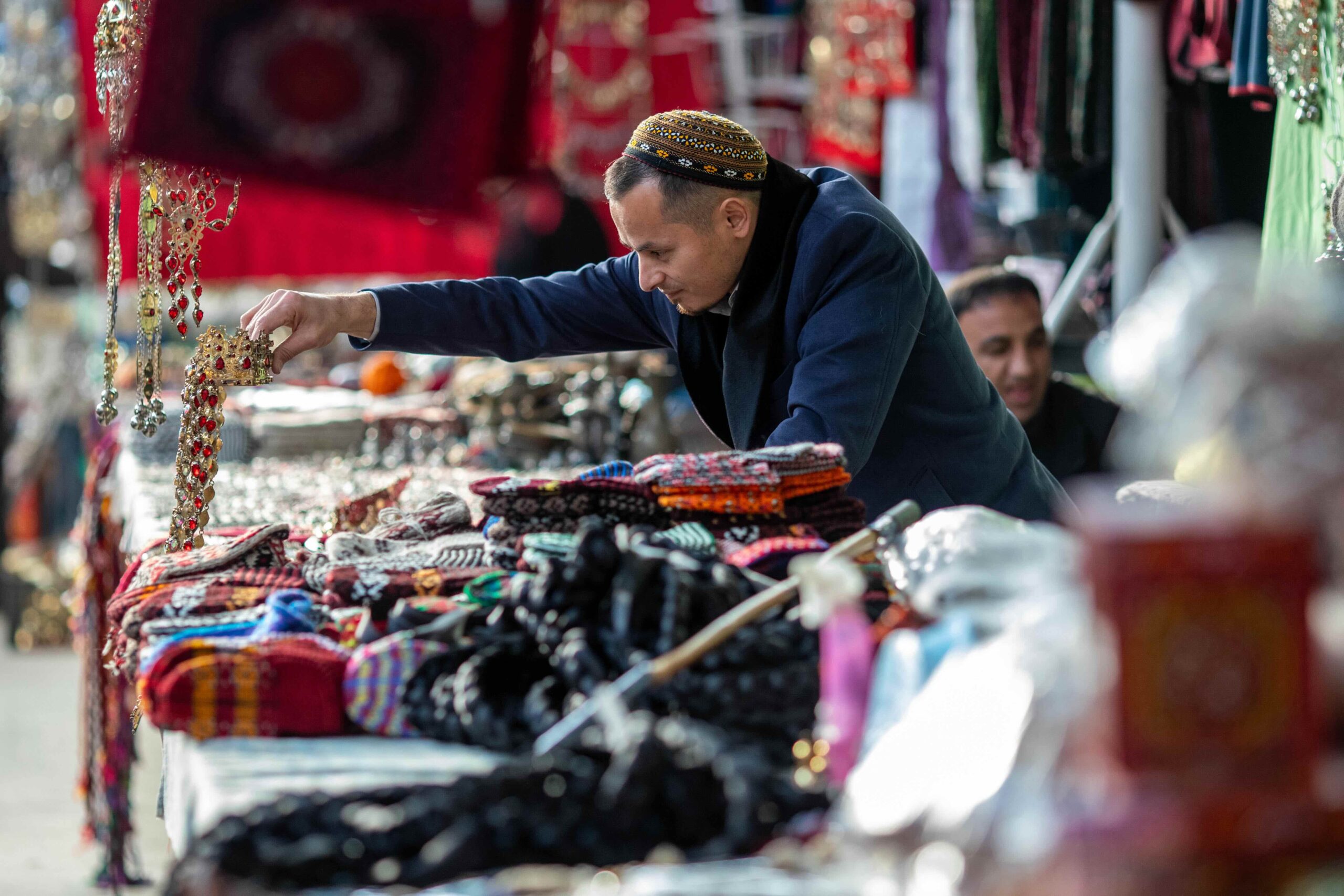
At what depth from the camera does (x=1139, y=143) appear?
12.3ft

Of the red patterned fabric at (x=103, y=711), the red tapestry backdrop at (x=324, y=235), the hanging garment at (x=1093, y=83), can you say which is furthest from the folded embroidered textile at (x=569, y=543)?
the red tapestry backdrop at (x=324, y=235)

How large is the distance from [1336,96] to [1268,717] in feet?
7.47

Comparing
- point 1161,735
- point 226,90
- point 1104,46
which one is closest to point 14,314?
point 1104,46

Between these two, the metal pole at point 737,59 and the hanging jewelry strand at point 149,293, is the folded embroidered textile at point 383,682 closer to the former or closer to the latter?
the hanging jewelry strand at point 149,293

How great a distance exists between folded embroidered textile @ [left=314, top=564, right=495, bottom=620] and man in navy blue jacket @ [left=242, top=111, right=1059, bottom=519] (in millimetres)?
483

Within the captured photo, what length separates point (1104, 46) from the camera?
3973 millimetres

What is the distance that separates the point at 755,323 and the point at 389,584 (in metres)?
0.75

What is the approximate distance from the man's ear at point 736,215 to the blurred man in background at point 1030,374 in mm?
1232

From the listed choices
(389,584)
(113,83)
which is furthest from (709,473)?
(113,83)

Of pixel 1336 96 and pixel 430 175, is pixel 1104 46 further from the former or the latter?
pixel 430 175

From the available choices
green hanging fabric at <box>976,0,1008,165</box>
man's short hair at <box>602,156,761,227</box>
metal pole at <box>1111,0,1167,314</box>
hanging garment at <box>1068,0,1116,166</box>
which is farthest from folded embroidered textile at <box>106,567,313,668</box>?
green hanging fabric at <box>976,0,1008,165</box>

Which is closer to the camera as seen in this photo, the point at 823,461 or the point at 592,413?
the point at 823,461

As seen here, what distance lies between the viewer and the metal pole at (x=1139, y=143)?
368cm

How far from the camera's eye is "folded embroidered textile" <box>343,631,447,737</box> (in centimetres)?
132
